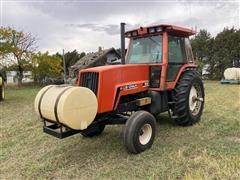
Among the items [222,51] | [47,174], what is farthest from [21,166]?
[222,51]

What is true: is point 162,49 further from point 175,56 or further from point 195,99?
point 195,99

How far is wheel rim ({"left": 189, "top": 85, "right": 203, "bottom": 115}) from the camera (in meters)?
5.94

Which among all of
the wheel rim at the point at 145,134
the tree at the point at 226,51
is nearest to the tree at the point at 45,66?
the tree at the point at 226,51

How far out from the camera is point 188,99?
547 cm

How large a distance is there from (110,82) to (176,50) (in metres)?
2.05

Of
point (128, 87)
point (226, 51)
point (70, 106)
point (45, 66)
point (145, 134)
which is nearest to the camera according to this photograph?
point (70, 106)

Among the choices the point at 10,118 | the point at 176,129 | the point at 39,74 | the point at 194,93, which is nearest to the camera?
the point at 176,129

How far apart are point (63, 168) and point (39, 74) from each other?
28475mm

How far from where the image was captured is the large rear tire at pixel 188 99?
17.6 feet

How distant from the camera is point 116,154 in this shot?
442 cm

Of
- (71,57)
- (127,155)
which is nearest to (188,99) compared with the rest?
(127,155)

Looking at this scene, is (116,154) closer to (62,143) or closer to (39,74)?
(62,143)

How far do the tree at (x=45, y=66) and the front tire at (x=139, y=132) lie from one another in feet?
87.8

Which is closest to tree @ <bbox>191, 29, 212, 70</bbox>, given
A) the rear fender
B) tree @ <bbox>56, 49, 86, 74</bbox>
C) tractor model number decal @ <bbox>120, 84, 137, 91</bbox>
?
tree @ <bbox>56, 49, 86, 74</bbox>
